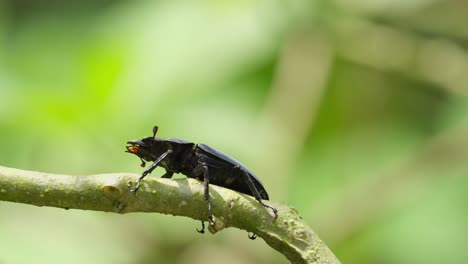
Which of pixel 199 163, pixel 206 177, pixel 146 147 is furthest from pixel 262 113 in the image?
pixel 206 177

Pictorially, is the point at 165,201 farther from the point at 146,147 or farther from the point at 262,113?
the point at 262,113

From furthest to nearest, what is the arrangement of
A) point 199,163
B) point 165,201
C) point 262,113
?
point 262,113, point 199,163, point 165,201

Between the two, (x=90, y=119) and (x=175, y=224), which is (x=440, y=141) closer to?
(x=175, y=224)

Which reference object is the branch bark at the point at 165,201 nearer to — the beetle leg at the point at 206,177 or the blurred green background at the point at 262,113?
the beetle leg at the point at 206,177

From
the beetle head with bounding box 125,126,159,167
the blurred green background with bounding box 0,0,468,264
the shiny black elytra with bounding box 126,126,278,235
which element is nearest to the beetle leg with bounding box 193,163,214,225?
the shiny black elytra with bounding box 126,126,278,235

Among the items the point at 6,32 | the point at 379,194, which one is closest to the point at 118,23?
the point at 6,32

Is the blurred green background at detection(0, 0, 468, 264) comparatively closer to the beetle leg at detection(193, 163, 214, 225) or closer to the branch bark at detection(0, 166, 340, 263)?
the beetle leg at detection(193, 163, 214, 225)
